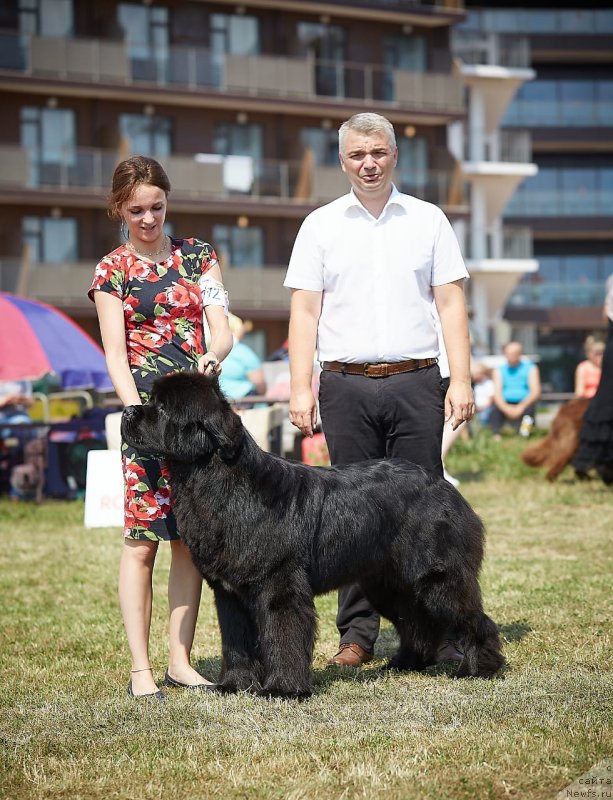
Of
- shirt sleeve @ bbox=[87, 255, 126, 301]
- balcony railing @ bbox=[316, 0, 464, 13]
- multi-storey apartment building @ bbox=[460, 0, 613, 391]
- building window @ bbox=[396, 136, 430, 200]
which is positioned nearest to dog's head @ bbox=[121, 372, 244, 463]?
shirt sleeve @ bbox=[87, 255, 126, 301]

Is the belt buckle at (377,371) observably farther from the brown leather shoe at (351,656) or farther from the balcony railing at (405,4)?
the balcony railing at (405,4)

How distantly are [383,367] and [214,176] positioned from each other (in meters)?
27.8

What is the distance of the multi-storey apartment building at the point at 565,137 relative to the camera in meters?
50.8

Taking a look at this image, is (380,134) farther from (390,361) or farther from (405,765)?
(405,765)

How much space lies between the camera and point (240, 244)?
112 ft

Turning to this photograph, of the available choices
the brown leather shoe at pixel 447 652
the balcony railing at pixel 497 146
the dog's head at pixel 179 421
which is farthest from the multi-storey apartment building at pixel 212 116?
the dog's head at pixel 179 421

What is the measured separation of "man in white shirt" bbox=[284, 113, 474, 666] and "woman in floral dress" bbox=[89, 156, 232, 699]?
52 cm

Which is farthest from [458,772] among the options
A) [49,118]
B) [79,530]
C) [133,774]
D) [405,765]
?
[49,118]

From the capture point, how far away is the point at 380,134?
17.2 ft

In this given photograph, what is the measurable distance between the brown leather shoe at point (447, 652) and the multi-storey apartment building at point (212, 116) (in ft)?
84.6

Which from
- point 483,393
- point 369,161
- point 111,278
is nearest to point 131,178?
point 111,278

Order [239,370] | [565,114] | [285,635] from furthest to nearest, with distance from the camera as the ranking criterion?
[565,114], [239,370], [285,635]

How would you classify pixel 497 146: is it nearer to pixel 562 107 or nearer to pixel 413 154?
pixel 413 154

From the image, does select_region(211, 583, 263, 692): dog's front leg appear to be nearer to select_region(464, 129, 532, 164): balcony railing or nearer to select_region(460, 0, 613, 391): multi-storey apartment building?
select_region(464, 129, 532, 164): balcony railing
